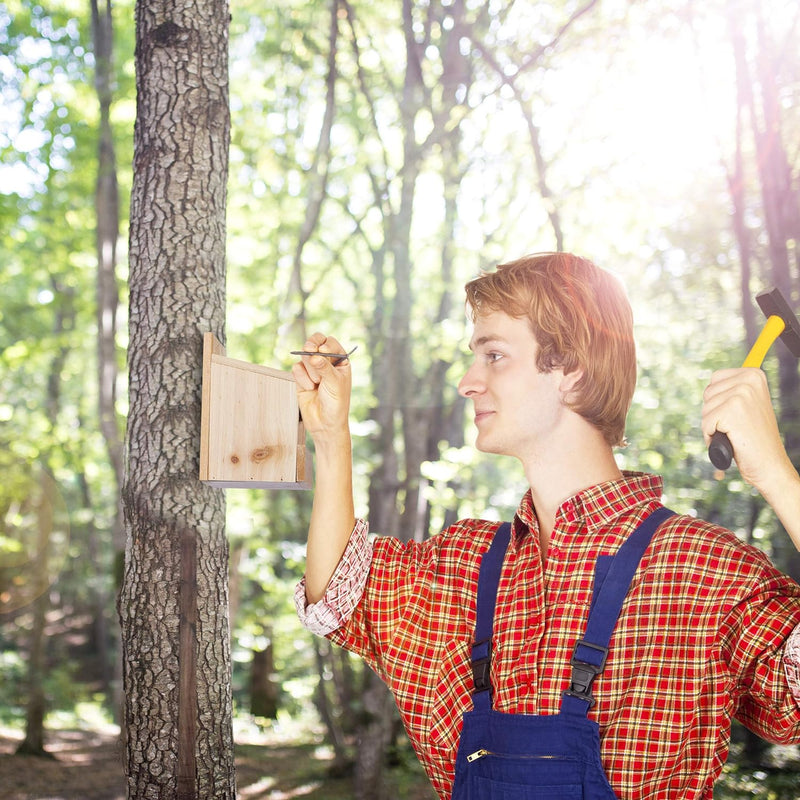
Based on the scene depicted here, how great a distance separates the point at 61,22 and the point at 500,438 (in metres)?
8.98

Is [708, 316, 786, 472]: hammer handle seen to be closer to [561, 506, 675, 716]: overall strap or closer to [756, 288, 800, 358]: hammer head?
[756, 288, 800, 358]: hammer head

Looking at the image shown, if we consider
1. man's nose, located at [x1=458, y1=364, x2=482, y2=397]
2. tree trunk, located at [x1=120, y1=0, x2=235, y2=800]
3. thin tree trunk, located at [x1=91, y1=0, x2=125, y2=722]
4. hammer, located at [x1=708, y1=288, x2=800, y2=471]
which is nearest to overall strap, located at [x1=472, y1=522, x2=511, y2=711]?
man's nose, located at [x1=458, y1=364, x2=482, y2=397]

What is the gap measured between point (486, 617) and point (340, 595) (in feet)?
1.25

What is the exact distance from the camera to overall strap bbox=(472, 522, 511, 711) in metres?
1.80

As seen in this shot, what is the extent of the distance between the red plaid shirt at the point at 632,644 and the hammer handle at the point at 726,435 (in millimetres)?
266

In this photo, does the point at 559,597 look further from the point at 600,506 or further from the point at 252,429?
the point at 252,429

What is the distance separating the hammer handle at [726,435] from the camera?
1519mm

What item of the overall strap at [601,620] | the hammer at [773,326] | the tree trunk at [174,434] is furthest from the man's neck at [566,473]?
the tree trunk at [174,434]

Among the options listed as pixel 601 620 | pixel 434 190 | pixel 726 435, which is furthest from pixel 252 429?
pixel 434 190

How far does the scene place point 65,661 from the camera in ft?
57.9

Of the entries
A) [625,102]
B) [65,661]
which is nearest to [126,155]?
[625,102]

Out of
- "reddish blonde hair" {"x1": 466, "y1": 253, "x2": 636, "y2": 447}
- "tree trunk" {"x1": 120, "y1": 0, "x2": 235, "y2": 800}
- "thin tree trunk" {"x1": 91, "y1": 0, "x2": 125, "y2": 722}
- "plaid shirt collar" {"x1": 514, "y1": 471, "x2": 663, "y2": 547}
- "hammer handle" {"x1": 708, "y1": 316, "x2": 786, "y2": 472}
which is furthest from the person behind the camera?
"thin tree trunk" {"x1": 91, "y1": 0, "x2": 125, "y2": 722}

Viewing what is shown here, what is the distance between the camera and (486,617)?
73.9 inches

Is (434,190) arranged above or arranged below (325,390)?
above
